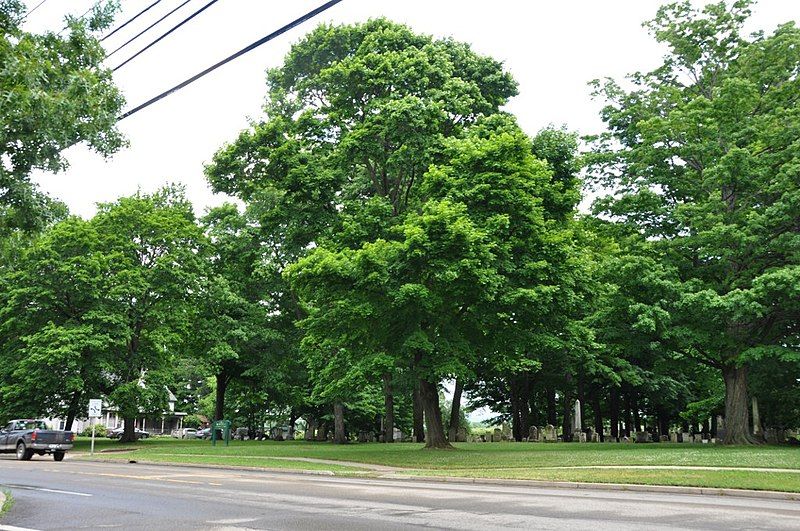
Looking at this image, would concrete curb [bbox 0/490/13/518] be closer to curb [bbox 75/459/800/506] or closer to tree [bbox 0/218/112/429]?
curb [bbox 75/459/800/506]

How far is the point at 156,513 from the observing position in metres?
11.3

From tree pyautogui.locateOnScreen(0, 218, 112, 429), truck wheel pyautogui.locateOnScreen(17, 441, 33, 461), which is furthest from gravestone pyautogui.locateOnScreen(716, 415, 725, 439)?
tree pyautogui.locateOnScreen(0, 218, 112, 429)

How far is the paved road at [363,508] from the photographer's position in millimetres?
10039

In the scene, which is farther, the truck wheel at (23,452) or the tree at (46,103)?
the truck wheel at (23,452)

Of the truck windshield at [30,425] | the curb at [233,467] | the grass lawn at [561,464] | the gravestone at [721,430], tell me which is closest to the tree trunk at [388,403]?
the grass lawn at [561,464]

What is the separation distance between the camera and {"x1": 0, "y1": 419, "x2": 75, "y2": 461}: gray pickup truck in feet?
106

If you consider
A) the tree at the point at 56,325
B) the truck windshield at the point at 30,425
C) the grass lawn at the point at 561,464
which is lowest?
the grass lawn at the point at 561,464

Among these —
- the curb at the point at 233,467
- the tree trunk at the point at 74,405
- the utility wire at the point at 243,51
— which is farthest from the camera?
the tree trunk at the point at 74,405

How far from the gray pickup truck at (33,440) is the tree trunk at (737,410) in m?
30.7

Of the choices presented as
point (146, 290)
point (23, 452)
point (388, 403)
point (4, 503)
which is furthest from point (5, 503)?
point (146, 290)

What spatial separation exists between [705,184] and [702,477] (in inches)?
707

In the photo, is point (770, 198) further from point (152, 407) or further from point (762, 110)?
point (152, 407)

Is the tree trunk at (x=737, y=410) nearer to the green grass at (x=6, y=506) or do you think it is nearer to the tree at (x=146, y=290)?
the green grass at (x=6, y=506)

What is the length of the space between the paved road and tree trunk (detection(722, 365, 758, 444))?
1928cm
